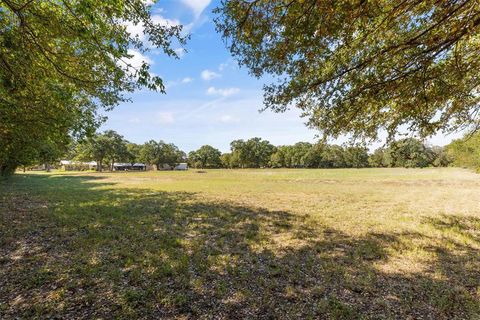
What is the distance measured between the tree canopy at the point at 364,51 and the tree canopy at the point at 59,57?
7.09ft

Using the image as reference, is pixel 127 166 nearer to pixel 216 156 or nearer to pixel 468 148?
pixel 216 156

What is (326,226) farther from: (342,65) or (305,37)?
(305,37)

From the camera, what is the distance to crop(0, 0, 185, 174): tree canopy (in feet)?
17.4

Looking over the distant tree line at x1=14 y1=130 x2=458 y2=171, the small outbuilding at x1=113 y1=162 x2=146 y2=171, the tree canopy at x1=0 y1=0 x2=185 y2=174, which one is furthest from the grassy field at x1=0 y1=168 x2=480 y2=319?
the small outbuilding at x1=113 y1=162 x2=146 y2=171

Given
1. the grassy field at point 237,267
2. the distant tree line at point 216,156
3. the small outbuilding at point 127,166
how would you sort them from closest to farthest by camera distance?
the grassy field at point 237,267 → the distant tree line at point 216,156 → the small outbuilding at point 127,166

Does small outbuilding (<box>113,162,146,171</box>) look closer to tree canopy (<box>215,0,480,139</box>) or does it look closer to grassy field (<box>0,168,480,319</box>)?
grassy field (<box>0,168,480,319</box>)

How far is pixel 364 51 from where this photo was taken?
19.9 feet

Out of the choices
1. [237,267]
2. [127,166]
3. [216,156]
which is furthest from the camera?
[216,156]

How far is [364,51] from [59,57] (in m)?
7.99

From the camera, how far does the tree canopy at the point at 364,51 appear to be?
5.00 m

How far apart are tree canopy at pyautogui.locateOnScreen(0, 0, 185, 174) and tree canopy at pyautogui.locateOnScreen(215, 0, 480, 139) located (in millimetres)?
2160

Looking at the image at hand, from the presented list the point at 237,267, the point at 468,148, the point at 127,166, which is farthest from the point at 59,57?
the point at 127,166

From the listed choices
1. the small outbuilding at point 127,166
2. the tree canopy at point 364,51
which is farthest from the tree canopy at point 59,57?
the small outbuilding at point 127,166

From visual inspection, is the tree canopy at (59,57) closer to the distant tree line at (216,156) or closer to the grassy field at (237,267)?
the grassy field at (237,267)
